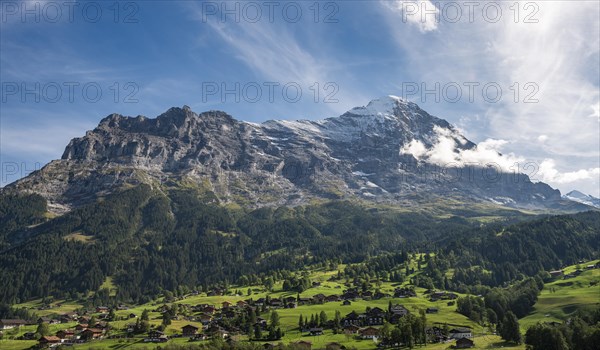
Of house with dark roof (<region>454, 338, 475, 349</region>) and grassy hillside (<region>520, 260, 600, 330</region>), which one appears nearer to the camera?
house with dark roof (<region>454, 338, 475, 349</region>)

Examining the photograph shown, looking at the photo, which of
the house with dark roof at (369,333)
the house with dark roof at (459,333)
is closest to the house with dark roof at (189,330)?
the house with dark roof at (369,333)

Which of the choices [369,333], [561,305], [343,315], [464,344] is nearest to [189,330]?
[343,315]

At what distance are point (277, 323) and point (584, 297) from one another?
406 ft

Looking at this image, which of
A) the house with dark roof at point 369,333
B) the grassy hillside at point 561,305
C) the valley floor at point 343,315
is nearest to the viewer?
the valley floor at point 343,315

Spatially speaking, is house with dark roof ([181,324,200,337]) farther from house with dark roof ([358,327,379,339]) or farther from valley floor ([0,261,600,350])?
house with dark roof ([358,327,379,339])

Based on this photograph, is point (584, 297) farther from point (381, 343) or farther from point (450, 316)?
point (381, 343)

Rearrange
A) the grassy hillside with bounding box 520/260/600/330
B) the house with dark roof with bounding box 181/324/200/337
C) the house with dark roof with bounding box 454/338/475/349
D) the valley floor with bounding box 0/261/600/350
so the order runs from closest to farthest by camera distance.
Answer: the house with dark roof with bounding box 454/338/475/349, the valley floor with bounding box 0/261/600/350, the house with dark roof with bounding box 181/324/200/337, the grassy hillside with bounding box 520/260/600/330

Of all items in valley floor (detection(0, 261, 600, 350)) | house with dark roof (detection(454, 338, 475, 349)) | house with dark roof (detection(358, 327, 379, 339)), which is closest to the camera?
house with dark roof (detection(454, 338, 475, 349))

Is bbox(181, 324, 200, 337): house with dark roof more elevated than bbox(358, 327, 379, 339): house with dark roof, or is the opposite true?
bbox(181, 324, 200, 337): house with dark roof

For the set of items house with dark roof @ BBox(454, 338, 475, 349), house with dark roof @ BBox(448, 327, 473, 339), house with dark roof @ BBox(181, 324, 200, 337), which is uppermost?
house with dark roof @ BBox(181, 324, 200, 337)

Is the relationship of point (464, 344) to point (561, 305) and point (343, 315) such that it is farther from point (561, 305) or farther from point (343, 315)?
point (561, 305)

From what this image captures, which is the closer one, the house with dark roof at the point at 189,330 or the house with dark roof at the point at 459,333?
the house with dark roof at the point at 459,333

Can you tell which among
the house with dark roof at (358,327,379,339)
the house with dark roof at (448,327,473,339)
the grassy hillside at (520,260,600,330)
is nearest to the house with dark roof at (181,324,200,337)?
the house with dark roof at (358,327,379,339)

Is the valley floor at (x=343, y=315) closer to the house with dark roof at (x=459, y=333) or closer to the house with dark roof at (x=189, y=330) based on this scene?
the house with dark roof at (x=459, y=333)
